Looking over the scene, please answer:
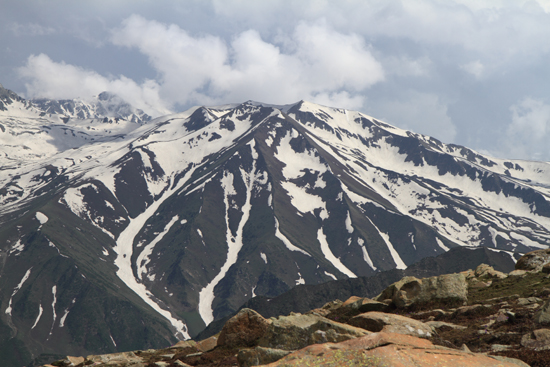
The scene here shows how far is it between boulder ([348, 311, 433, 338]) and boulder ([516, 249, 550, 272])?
2772cm

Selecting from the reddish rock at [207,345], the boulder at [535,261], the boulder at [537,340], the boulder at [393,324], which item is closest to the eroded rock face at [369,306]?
the boulder at [393,324]

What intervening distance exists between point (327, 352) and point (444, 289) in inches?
878

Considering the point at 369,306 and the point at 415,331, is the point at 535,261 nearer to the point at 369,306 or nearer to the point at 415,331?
the point at 369,306

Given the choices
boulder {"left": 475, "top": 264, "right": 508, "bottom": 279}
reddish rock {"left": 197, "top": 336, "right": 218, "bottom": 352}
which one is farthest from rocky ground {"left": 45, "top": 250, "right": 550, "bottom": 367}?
boulder {"left": 475, "top": 264, "right": 508, "bottom": 279}

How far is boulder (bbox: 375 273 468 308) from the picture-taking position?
34.5m

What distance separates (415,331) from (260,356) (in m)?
8.88

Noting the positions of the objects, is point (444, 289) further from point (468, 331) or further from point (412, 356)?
point (412, 356)

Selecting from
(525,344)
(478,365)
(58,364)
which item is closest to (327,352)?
(478,365)

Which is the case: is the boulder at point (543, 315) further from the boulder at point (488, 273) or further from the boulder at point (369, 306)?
the boulder at point (488, 273)

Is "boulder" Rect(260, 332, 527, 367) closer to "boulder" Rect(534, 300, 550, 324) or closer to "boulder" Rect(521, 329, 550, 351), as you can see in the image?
"boulder" Rect(521, 329, 550, 351)

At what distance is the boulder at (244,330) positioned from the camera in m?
28.9

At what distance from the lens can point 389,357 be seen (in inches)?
584

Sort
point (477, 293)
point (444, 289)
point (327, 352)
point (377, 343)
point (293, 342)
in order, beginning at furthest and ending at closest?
point (477, 293) → point (444, 289) → point (293, 342) → point (377, 343) → point (327, 352)

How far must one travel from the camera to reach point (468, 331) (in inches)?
1001
